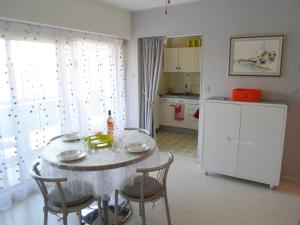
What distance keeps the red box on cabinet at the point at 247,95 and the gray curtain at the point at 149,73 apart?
1544 mm

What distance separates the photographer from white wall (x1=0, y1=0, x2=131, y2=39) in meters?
2.48

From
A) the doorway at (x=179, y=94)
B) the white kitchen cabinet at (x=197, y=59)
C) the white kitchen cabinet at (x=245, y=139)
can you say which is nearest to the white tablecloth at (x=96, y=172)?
the white kitchen cabinet at (x=245, y=139)

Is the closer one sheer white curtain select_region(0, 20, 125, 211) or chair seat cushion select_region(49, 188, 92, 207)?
chair seat cushion select_region(49, 188, 92, 207)

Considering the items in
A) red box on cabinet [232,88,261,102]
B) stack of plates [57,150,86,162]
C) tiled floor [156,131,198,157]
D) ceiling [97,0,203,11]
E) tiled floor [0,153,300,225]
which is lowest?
tiled floor [0,153,300,225]

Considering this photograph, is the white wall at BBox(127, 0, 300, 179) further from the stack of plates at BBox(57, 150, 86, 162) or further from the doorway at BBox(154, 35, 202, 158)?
the stack of plates at BBox(57, 150, 86, 162)

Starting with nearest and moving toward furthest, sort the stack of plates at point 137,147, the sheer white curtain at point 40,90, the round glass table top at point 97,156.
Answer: the round glass table top at point 97,156 → the stack of plates at point 137,147 → the sheer white curtain at point 40,90

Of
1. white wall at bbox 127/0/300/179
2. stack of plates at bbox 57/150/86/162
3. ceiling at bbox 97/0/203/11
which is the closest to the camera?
stack of plates at bbox 57/150/86/162

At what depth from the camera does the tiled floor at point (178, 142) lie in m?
4.43

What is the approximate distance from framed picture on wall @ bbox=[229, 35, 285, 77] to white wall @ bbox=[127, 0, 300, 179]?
82mm

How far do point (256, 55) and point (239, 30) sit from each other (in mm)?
442

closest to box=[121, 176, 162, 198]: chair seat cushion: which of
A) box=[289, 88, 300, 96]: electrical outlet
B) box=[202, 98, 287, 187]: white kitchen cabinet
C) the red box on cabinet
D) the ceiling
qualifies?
box=[202, 98, 287, 187]: white kitchen cabinet

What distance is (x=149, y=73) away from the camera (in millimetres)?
4273

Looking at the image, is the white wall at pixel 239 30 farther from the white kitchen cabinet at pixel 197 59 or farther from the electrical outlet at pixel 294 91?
the white kitchen cabinet at pixel 197 59

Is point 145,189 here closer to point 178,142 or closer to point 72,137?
point 72,137
